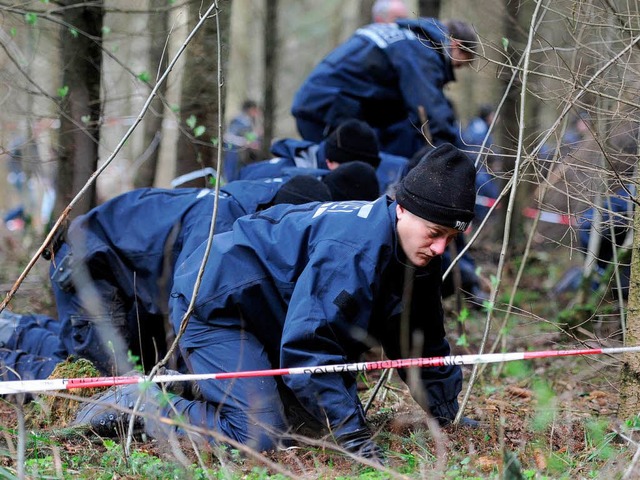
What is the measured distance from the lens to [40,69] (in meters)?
10.4

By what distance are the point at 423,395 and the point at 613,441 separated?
937 mm

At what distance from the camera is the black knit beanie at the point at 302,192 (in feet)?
17.5

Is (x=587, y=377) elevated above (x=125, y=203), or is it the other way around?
(x=125, y=203)

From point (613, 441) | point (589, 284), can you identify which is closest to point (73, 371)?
point (613, 441)

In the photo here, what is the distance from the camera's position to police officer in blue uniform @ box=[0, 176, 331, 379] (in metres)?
5.19

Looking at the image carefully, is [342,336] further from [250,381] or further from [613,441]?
[613,441]

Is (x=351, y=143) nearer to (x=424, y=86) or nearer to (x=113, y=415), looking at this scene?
(x=424, y=86)

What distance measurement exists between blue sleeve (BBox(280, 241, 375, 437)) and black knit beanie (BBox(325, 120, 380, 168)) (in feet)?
9.35

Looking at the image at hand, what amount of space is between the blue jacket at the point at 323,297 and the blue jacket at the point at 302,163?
237cm

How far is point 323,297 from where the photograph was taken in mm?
3791

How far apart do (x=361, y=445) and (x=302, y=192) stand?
2064 mm

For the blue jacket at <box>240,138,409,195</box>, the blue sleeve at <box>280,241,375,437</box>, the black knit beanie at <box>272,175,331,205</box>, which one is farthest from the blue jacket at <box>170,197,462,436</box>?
the blue jacket at <box>240,138,409,195</box>

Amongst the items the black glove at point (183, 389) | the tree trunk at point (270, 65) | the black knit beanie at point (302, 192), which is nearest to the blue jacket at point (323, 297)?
the black glove at point (183, 389)

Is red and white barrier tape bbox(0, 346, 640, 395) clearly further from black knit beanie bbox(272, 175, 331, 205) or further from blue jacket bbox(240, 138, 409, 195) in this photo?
blue jacket bbox(240, 138, 409, 195)
